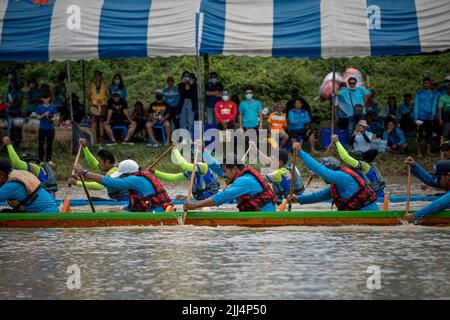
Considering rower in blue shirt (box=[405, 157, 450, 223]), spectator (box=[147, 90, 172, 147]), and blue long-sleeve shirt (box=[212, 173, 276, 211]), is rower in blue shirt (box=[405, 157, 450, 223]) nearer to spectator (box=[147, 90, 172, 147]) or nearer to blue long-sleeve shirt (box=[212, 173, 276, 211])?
blue long-sleeve shirt (box=[212, 173, 276, 211])

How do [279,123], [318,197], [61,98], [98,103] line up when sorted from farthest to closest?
[61,98] → [98,103] → [279,123] → [318,197]

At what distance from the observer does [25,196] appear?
48.4 feet

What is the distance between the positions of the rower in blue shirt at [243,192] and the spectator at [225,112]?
25.7 ft

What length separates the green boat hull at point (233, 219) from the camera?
48.2 feet

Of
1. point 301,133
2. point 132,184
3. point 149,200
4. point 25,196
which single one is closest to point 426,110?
point 301,133

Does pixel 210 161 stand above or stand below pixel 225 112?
below

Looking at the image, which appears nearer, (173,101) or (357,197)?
(357,197)

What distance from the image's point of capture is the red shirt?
22.8m

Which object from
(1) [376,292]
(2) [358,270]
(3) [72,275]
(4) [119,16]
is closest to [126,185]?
(3) [72,275]

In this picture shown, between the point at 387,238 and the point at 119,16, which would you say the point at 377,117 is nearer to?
the point at 119,16

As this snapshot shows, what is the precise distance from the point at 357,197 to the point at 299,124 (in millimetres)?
8085

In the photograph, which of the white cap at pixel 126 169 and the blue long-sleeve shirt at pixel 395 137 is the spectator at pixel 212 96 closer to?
the blue long-sleeve shirt at pixel 395 137

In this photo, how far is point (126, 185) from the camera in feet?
48.2

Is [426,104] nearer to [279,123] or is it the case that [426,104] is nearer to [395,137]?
[395,137]
